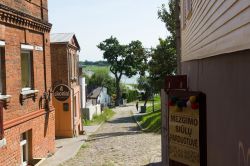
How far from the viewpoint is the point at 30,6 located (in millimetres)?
16125

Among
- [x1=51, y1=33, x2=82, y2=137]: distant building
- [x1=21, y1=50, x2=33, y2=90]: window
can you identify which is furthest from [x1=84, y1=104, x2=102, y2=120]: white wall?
[x1=21, y1=50, x2=33, y2=90]: window

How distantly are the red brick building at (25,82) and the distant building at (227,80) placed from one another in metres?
6.15

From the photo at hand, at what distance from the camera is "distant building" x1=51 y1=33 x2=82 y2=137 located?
2842 cm

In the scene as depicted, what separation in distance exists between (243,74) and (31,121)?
11560 mm

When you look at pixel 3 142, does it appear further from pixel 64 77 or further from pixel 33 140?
pixel 64 77

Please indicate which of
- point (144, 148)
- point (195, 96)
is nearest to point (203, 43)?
point (195, 96)

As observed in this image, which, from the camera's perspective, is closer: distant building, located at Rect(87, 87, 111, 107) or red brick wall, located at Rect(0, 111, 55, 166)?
red brick wall, located at Rect(0, 111, 55, 166)

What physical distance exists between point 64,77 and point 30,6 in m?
12.5

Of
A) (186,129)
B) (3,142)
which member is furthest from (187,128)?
(3,142)

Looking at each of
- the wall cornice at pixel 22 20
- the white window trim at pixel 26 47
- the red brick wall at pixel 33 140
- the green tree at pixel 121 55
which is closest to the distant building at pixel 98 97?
the green tree at pixel 121 55

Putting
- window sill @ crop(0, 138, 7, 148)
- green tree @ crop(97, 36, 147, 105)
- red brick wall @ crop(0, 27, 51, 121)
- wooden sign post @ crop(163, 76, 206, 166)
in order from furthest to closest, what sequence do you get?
green tree @ crop(97, 36, 147, 105), red brick wall @ crop(0, 27, 51, 121), window sill @ crop(0, 138, 7, 148), wooden sign post @ crop(163, 76, 206, 166)

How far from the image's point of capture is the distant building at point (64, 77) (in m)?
28.4

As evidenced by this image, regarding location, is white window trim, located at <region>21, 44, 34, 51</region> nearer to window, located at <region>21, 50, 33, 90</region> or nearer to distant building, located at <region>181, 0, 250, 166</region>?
window, located at <region>21, 50, 33, 90</region>

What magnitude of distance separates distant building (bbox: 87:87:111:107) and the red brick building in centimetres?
5114
